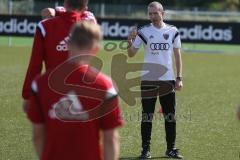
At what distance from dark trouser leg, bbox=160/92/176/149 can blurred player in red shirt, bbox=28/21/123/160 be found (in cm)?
448

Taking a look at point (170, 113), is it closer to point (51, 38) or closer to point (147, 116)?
A: point (147, 116)

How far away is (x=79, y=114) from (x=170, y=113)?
462 cm

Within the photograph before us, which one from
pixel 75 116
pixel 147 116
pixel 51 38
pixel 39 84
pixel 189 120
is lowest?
pixel 189 120

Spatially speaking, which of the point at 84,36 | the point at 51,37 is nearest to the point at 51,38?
the point at 51,37

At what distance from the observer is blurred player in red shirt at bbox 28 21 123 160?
4.09 m

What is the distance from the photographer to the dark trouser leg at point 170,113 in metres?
8.61

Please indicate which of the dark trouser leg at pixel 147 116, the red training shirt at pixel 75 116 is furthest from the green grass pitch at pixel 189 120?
the red training shirt at pixel 75 116

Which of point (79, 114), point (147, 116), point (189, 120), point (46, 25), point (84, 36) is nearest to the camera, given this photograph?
point (84, 36)

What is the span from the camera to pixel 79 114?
4.13 m

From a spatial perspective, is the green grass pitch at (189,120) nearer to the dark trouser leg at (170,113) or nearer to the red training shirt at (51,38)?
the dark trouser leg at (170,113)

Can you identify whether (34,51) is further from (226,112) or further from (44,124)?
(226,112)

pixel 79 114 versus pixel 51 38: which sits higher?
pixel 51 38

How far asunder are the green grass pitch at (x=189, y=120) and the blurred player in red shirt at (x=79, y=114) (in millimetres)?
4243

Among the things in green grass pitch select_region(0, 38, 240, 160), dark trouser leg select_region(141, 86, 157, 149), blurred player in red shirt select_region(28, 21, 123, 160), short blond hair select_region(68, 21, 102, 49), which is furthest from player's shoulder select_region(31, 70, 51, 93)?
dark trouser leg select_region(141, 86, 157, 149)
